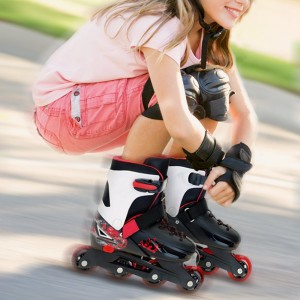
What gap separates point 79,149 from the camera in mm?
3859

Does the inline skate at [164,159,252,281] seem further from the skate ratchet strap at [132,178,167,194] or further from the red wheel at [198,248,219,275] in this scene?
the skate ratchet strap at [132,178,167,194]

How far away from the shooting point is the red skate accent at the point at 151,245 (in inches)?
136

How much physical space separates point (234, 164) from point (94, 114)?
20.4 inches

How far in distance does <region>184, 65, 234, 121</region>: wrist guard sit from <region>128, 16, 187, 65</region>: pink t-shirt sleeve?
0.49 feet

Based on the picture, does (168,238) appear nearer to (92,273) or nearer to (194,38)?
(92,273)

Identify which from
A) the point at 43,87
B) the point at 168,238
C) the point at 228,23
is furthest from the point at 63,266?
the point at 228,23

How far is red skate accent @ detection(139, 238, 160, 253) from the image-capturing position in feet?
11.3

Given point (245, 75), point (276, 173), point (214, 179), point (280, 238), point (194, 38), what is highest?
point (194, 38)

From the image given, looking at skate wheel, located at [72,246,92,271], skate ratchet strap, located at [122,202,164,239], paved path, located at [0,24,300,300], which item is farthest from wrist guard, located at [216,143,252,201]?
skate wheel, located at [72,246,92,271]

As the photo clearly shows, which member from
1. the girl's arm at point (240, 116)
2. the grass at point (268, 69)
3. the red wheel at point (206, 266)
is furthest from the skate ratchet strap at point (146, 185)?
the grass at point (268, 69)

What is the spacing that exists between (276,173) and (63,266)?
2245 mm

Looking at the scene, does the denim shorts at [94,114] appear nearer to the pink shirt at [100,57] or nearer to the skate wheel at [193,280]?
the pink shirt at [100,57]

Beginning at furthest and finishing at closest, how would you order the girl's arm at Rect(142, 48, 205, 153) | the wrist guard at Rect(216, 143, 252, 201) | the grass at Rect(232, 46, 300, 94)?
the grass at Rect(232, 46, 300, 94) < the wrist guard at Rect(216, 143, 252, 201) < the girl's arm at Rect(142, 48, 205, 153)

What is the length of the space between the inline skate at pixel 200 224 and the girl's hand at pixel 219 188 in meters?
0.16
